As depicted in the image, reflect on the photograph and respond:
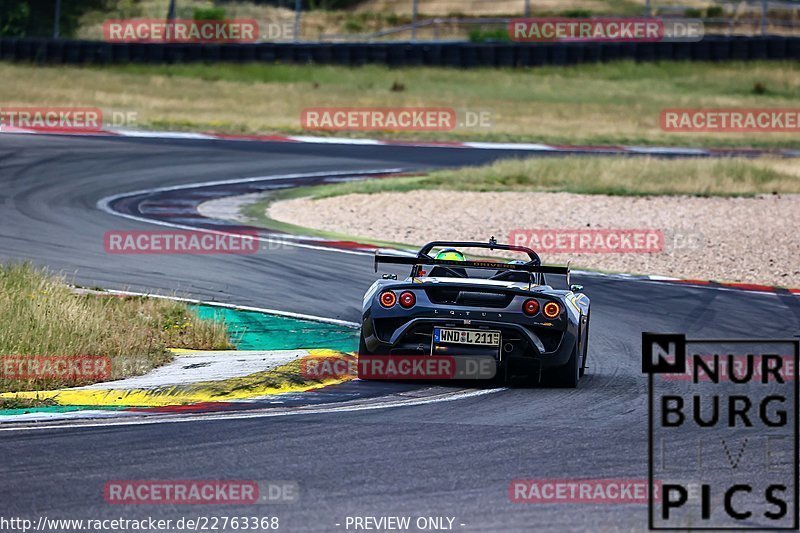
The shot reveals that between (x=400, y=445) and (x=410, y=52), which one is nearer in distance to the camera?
(x=400, y=445)

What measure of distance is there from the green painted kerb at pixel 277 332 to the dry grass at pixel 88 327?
0.37 m

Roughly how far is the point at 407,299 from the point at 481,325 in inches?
22.5

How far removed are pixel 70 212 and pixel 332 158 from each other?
34.4ft

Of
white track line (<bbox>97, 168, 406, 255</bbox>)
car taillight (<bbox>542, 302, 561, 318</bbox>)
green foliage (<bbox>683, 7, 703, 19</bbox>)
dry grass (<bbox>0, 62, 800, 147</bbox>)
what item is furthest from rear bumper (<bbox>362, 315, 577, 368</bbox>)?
green foliage (<bbox>683, 7, 703, 19</bbox>)

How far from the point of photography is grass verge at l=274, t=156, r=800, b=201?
24453mm

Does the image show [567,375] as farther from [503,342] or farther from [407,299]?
[407,299]

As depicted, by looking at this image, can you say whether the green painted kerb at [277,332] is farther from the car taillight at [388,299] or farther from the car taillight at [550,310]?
the car taillight at [550,310]

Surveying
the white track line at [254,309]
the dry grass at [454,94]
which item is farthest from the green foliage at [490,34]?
the white track line at [254,309]

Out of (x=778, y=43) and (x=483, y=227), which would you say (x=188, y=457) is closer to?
(x=483, y=227)

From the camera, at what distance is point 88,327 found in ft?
34.3

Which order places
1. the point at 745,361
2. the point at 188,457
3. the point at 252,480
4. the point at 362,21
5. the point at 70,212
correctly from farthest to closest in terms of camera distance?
the point at 362,21 → the point at 70,212 → the point at 745,361 → the point at 188,457 → the point at 252,480

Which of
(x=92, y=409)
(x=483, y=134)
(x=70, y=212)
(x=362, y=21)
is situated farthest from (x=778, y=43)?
(x=92, y=409)

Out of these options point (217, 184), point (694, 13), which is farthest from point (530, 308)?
point (694, 13)

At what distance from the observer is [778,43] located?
46.1 metres
